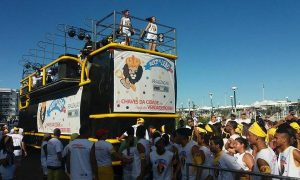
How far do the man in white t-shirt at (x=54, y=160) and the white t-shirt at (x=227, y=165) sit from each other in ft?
13.9

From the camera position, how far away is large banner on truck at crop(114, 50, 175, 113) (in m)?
8.18

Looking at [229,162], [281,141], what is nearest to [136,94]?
[229,162]

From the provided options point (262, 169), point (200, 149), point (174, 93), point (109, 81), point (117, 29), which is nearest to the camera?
point (262, 169)

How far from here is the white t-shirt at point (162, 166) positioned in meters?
5.23

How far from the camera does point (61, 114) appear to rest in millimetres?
10180

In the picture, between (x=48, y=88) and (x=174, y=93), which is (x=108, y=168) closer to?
(x=174, y=93)

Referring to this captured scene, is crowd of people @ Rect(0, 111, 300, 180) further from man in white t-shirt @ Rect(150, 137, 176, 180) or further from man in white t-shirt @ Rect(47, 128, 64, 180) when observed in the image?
man in white t-shirt @ Rect(47, 128, 64, 180)

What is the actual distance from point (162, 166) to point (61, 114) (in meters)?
5.88

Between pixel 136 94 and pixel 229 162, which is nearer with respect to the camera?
pixel 229 162

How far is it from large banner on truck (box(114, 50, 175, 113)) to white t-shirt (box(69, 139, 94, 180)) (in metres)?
2.46

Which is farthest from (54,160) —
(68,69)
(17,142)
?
(17,142)

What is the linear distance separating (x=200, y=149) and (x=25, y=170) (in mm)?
8580

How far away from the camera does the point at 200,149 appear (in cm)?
534

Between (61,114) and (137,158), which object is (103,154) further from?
(61,114)
